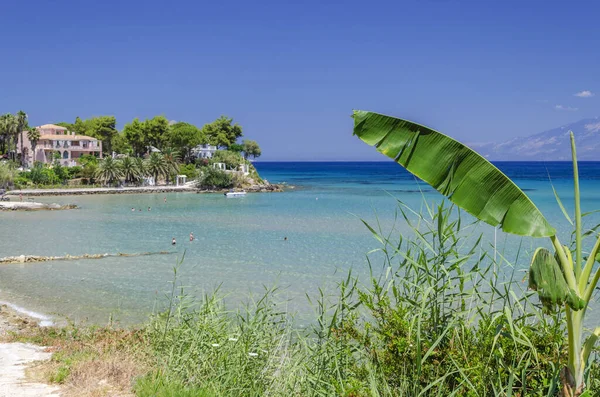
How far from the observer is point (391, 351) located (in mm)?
4965

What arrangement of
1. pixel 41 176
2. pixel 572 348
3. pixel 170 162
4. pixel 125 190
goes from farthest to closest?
pixel 170 162 < pixel 125 190 < pixel 41 176 < pixel 572 348

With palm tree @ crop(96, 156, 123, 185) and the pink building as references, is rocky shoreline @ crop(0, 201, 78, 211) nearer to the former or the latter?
palm tree @ crop(96, 156, 123, 185)

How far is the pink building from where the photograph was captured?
84.8m

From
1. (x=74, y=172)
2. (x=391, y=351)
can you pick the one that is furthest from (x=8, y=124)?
(x=391, y=351)

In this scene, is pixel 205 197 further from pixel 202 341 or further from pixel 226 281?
pixel 202 341

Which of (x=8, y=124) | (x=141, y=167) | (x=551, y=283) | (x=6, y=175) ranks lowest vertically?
(x=551, y=283)

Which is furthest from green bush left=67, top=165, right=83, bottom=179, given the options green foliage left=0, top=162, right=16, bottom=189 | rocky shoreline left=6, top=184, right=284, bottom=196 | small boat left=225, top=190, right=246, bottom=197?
small boat left=225, top=190, right=246, bottom=197

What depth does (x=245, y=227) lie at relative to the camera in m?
37.8

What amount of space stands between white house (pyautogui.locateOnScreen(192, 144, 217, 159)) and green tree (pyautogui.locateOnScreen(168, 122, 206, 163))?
A: 2.96m

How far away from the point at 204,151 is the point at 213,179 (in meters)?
22.9

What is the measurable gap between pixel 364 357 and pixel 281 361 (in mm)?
1349

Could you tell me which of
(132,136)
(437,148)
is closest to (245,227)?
(437,148)

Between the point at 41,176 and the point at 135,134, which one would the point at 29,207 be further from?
the point at 135,134

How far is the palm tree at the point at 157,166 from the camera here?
80000 millimetres
